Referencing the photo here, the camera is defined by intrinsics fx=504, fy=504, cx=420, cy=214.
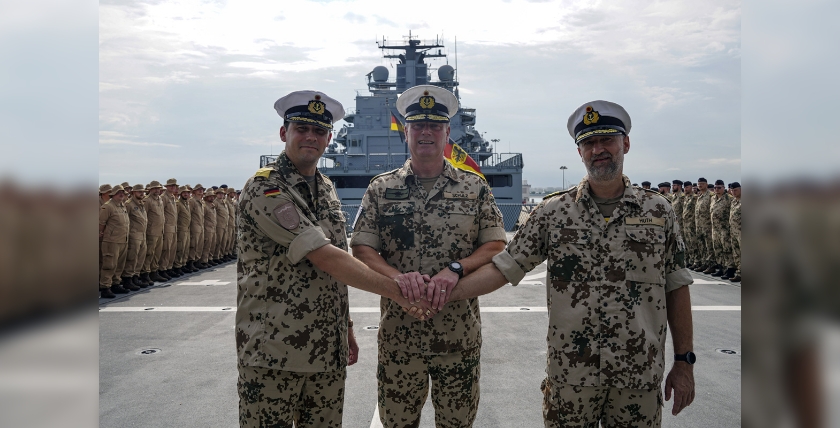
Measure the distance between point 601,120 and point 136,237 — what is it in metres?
8.77

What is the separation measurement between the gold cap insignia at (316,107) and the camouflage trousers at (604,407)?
1611 mm

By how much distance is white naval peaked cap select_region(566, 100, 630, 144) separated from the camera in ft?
6.94

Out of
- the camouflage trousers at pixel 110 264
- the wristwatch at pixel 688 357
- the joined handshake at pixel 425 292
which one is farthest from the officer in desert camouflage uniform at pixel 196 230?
the wristwatch at pixel 688 357

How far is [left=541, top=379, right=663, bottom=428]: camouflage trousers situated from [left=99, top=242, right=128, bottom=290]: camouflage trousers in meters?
7.89

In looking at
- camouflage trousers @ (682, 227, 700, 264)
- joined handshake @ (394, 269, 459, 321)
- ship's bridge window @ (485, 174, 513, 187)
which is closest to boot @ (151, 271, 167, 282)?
joined handshake @ (394, 269, 459, 321)

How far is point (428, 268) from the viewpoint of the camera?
2.52 metres

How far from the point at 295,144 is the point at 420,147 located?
2.03 feet

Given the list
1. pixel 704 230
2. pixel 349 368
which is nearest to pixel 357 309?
pixel 349 368

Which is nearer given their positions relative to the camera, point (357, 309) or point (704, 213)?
point (357, 309)

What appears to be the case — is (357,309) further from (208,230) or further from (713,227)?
(713,227)
